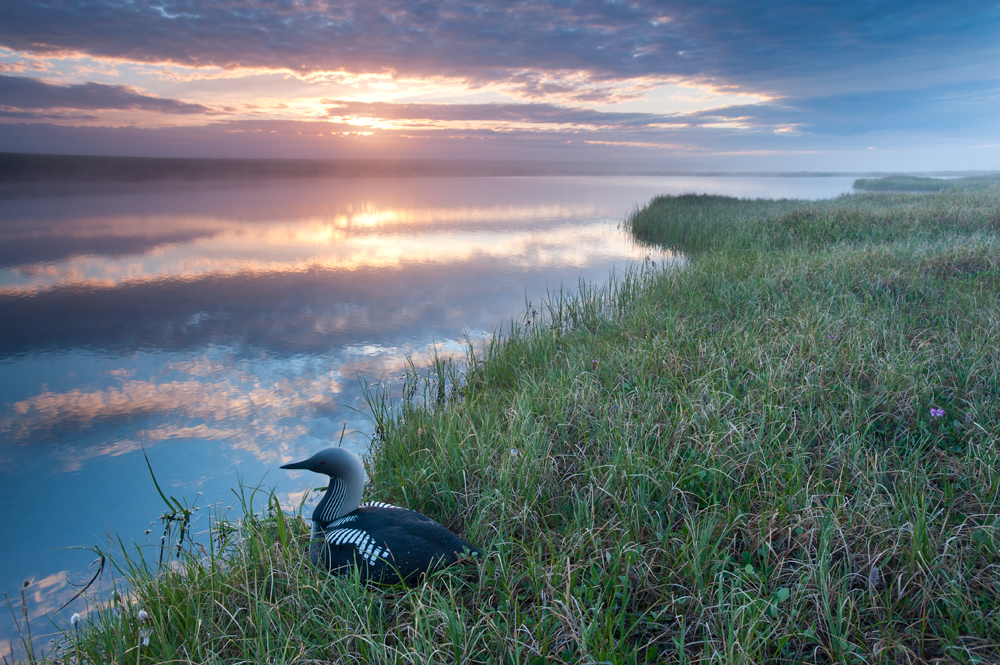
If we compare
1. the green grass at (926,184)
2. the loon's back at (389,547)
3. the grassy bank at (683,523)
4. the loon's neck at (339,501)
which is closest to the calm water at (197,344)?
the grassy bank at (683,523)

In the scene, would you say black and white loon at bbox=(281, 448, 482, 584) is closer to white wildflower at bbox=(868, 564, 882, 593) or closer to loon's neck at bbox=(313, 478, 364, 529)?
loon's neck at bbox=(313, 478, 364, 529)

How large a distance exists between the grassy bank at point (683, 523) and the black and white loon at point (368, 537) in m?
0.11

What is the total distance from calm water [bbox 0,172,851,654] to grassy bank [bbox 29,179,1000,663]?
3.43 ft

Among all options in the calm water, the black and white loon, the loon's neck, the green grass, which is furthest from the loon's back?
the green grass

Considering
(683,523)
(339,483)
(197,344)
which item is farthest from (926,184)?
(339,483)

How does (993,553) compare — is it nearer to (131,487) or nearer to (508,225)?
(131,487)

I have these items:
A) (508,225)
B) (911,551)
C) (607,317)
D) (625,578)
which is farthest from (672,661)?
(508,225)

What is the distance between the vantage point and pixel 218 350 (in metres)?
7.53

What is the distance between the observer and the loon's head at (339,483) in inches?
106

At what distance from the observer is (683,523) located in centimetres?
266

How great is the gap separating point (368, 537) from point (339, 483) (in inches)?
17.3

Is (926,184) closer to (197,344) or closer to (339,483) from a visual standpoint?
(197,344)

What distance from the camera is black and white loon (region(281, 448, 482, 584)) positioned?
2.32 meters

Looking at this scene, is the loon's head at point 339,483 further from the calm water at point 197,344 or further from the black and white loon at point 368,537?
the calm water at point 197,344
